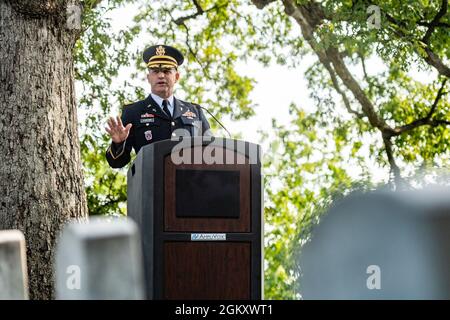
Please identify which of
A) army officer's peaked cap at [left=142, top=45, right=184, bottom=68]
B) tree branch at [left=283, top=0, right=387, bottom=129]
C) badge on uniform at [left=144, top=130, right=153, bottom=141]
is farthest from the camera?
tree branch at [left=283, top=0, right=387, bottom=129]

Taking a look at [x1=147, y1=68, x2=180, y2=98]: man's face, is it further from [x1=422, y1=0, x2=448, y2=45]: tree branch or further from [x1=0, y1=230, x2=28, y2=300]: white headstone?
[x1=422, y1=0, x2=448, y2=45]: tree branch

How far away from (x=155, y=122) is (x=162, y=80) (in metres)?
0.28

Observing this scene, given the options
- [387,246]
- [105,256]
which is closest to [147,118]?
[387,246]

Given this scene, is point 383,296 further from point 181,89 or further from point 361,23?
point 181,89

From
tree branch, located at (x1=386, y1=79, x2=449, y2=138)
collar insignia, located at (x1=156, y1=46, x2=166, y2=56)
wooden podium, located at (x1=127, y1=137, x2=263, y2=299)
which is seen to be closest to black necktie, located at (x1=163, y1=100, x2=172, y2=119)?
collar insignia, located at (x1=156, y1=46, x2=166, y2=56)

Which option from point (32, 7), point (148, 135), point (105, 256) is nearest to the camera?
point (105, 256)

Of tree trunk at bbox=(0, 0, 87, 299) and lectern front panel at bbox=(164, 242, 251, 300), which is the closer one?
lectern front panel at bbox=(164, 242, 251, 300)

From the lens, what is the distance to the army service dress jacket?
4.61 meters

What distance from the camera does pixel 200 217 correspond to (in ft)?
11.1

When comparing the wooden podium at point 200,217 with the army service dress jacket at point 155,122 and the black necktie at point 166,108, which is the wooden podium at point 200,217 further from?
the black necktie at point 166,108

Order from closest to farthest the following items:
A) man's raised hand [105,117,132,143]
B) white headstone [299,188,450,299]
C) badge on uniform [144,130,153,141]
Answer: white headstone [299,188,450,299] → man's raised hand [105,117,132,143] → badge on uniform [144,130,153,141]

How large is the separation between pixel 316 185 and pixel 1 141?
27.9 feet

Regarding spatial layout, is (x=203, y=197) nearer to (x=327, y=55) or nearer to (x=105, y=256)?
(x=105, y=256)

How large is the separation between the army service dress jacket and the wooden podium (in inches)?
43.8
